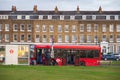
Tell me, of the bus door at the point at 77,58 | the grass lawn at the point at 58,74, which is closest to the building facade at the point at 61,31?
the bus door at the point at 77,58

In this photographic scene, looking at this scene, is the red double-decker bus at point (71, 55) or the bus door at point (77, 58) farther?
the red double-decker bus at point (71, 55)

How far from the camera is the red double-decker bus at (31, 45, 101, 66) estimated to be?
53.4 metres

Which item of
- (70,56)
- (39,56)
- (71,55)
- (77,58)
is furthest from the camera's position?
(71,55)

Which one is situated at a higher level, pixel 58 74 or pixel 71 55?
pixel 71 55

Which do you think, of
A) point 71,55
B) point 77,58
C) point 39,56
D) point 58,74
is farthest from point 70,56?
point 58,74

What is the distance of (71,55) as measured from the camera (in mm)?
54500

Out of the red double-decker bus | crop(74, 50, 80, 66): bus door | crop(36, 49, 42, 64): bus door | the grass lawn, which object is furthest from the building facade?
the grass lawn

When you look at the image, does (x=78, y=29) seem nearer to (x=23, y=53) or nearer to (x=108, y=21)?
(x=108, y=21)

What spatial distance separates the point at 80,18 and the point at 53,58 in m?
66.5

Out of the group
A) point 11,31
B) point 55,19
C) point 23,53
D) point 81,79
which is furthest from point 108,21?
point 81,79

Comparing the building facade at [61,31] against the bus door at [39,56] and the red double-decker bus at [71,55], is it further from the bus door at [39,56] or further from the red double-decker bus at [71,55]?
the bus door at [39,56]

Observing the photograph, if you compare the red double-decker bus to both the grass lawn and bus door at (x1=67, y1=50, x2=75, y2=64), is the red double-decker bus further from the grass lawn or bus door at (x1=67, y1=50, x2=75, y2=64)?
the grass lawn

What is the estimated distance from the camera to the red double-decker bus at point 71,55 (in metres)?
53.4

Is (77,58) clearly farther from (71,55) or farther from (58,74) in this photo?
(58,74)
